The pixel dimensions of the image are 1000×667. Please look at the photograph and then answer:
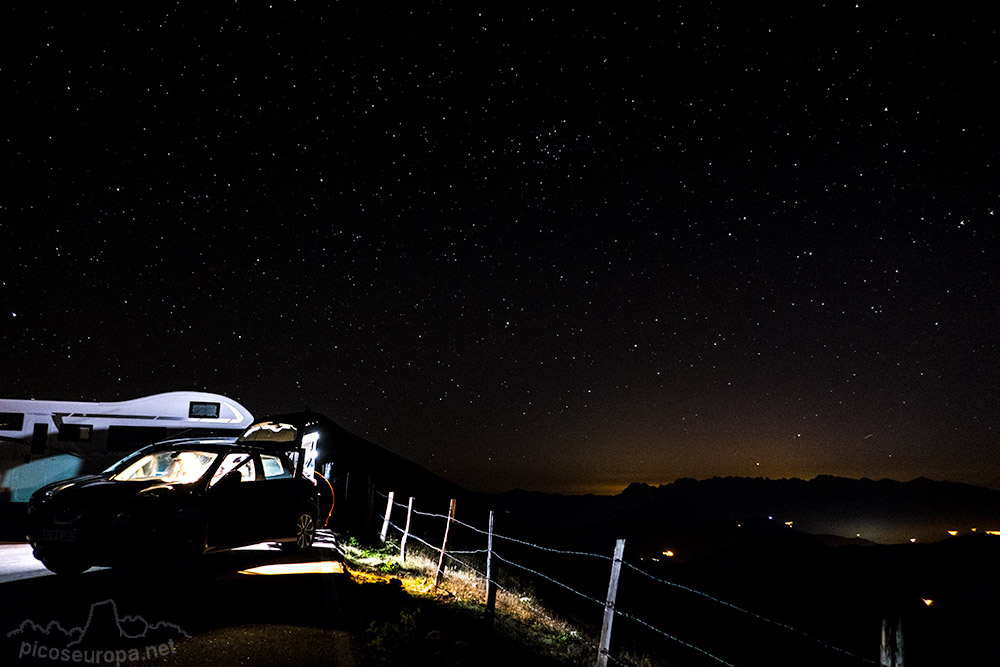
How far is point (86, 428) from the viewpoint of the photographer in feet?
92.5

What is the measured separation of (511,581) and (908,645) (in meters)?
18.2

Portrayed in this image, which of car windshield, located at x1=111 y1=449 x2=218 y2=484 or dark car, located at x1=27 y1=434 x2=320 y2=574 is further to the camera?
car windshield, located at x1=111 y1=449 x2=218 y2=484

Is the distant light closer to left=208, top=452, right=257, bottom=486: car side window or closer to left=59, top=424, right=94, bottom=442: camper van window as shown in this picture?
left=208, top=452, right=257, bottom=486: car side window

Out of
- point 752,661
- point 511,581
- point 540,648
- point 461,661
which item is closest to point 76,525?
point 461,661

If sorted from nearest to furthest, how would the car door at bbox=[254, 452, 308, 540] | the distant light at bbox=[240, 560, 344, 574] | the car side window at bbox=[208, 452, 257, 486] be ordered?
the distant light at bbox=[240, 560, 344, 574] → the car side window at bbox=[208, 452, 257, 486] → the car door at bbox=[254, 452, 308, 540]

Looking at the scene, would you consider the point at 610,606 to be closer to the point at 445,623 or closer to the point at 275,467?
the point at 445,623

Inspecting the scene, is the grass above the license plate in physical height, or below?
below

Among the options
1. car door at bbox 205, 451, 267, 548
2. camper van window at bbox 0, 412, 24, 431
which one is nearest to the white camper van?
camper van window at bbox 0, 412, 24, 431

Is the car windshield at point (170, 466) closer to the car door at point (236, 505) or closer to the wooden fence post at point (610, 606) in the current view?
the car door at point (236, 505)

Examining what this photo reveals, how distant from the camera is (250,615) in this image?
630cm

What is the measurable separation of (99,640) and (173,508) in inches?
114

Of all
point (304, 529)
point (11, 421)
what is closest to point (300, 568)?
point (304, 529)

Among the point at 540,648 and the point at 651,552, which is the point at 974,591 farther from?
the point at 540,648

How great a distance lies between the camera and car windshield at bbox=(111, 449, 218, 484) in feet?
29.9
